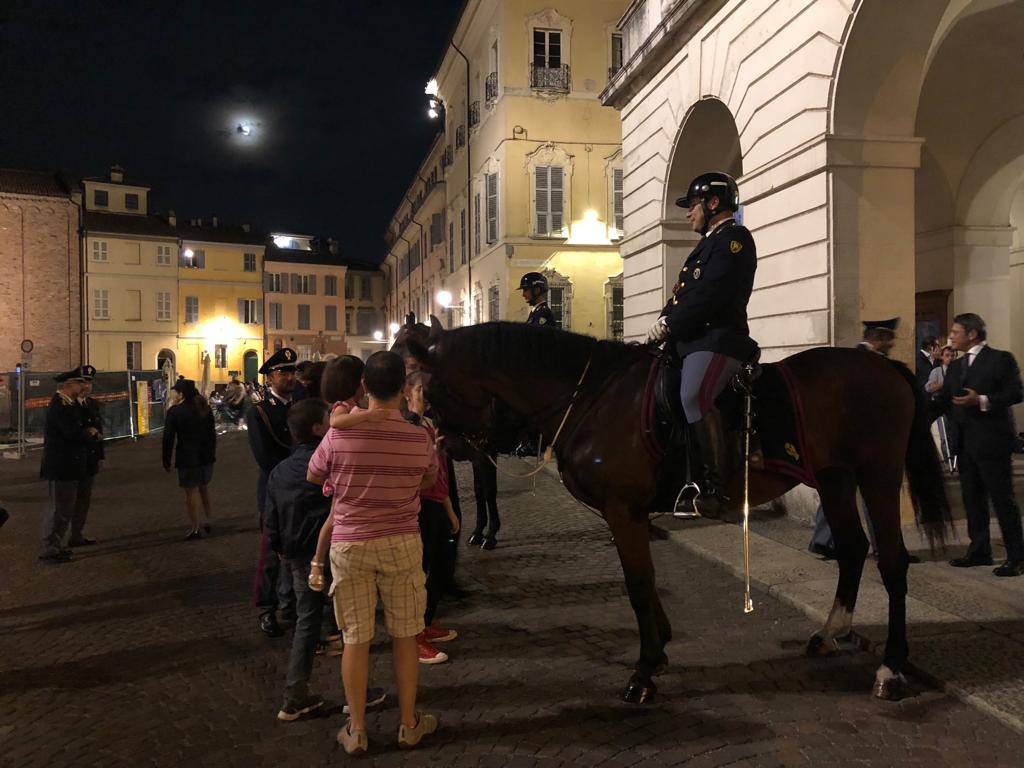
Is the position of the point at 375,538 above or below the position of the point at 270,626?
above

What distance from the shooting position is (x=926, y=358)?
32.7 ft

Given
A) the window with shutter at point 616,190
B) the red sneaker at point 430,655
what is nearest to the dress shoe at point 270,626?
the red sneaker at point 430,655

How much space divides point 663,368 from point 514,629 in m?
2.21

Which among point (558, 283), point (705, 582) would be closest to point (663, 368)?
point (705, 582)

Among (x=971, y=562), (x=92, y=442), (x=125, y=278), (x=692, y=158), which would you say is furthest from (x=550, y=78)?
(x=125, y=278)

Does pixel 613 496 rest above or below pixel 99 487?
above

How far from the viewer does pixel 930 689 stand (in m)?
3.98

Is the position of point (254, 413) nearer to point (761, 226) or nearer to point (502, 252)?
point (761, 226)

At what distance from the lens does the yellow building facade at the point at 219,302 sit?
5253cm

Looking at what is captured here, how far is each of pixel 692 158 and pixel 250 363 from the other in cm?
5008

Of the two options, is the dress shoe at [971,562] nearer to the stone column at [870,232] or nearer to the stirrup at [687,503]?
the stone column at [870,232]

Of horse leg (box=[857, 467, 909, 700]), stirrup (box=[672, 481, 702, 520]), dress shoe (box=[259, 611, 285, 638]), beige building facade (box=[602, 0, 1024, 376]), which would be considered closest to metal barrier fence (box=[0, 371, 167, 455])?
beige building facade (box=[602, 0, 1024, 376])

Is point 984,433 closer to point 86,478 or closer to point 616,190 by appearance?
point 86,478

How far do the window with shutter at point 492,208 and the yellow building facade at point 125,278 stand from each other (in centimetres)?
3357
